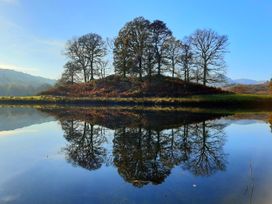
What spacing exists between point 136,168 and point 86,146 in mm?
5520

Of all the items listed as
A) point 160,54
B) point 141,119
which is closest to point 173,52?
point 160,54

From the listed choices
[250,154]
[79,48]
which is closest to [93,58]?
[79,48]

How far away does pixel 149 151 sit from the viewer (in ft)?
48.0

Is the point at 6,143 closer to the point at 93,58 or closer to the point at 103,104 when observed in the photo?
the point at 103,104

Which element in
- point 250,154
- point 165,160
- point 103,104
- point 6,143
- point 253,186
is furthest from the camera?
point 103,104

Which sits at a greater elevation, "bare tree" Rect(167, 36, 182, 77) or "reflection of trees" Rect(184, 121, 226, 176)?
"bare tree" Rect(167, 36, 182, 77)

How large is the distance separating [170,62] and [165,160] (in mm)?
52587

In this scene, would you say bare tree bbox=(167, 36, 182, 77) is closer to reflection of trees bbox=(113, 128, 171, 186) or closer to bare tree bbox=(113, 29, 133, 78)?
bare tree bbox=(113, 29, 133, 78)

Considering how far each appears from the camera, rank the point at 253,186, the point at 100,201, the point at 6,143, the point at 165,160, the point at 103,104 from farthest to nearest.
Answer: the point at 103,104 < the point at 6,143 < the point at 165,160 < the point at 253,186 < the point at 100,201

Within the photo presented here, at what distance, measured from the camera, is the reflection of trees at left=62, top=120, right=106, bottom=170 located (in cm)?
1276

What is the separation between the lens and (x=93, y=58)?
239 feet

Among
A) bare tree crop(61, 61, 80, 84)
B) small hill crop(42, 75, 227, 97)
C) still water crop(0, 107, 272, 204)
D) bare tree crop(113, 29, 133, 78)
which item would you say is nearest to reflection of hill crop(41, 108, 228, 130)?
still water crop(0, 107, 272, 204)

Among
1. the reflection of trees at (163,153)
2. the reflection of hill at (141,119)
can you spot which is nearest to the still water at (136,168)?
the reflection of trees at (163,153)

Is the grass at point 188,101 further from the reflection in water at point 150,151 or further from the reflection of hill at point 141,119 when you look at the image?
the reflection in water at point 150,151
